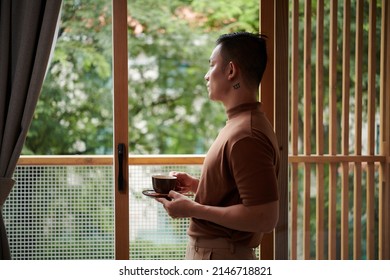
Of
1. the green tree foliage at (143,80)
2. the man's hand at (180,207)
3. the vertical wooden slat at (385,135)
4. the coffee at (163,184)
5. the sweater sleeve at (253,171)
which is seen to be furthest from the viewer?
the green tree foliage at (143,80)

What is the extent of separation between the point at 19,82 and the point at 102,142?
2.50 metres

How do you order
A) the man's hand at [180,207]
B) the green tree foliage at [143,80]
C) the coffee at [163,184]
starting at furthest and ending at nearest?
the green tree foliage at [143,80]
the coffee at [163,184]
the man's hand at [180,207]

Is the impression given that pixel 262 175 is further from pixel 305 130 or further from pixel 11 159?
pixel 11 159

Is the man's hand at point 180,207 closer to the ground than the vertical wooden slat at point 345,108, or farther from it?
closer to the ground

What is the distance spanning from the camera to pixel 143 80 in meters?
5.04

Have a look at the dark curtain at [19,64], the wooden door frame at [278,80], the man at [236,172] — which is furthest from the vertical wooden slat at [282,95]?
the dark curtain at [19,64]

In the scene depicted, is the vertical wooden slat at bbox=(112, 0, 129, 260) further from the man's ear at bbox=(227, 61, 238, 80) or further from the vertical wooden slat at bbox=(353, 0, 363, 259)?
the vertical wooden slat at bbox=(353, 0, 363, 259)

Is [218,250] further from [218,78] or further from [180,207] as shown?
[218,78]

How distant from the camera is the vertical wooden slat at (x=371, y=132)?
228 cm

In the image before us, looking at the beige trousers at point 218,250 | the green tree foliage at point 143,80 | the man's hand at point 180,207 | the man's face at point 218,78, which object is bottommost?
the beige trousers at point 218,250

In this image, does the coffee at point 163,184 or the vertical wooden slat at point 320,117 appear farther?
the vertical wooden slat at point 320,117

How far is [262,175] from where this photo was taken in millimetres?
1484

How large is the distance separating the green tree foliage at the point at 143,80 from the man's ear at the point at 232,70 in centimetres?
281

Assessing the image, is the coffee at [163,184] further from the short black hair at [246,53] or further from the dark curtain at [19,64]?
the dark curtain at [19,64]
